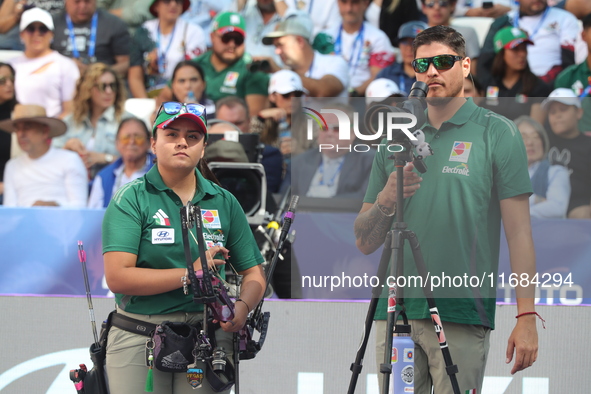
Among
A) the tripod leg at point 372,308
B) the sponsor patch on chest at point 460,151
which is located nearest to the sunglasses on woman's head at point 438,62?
the sponsor patch on chest at point 460,151

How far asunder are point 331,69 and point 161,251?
16.0 ft

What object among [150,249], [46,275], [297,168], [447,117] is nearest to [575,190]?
[447,117]

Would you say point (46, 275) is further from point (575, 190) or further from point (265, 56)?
point (575, 190)

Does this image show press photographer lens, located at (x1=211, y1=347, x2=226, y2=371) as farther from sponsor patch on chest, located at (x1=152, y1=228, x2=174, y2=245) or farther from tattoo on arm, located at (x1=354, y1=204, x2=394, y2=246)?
tattoo on arm, located at (x1=354, y1=204, x2=394, y2=246)

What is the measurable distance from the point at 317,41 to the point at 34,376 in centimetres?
449

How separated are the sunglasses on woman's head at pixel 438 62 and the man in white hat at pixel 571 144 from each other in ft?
1.53

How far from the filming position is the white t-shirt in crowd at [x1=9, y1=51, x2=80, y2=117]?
7.57 metres

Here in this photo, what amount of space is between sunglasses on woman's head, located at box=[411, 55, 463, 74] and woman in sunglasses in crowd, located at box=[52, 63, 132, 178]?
4.74 meters

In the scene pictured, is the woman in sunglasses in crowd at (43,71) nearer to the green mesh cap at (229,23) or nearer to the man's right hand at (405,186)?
the green mesh cap at (229,23)

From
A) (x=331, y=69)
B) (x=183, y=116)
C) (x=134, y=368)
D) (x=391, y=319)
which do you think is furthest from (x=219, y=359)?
(x=331, y=69)

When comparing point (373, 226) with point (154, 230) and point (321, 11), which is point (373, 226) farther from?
point (321, 11)

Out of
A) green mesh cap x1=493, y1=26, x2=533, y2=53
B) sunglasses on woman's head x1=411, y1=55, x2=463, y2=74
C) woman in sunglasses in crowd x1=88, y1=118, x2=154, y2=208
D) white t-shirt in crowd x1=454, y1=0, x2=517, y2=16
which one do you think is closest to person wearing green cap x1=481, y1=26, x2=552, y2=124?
green mesh cap x1=493, y1=26, x2=533, y2=53

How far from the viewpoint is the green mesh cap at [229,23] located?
24.2ft

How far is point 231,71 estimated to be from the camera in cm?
744
